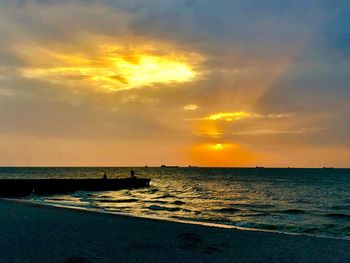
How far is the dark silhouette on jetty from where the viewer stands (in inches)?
2312

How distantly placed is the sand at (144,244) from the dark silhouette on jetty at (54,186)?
39117mm

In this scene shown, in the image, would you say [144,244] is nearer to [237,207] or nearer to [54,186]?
[237,207]

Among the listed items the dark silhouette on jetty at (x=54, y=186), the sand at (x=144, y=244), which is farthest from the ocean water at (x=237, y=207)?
the sand at (x=144, y=244)

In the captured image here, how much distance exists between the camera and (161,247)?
15.6 m

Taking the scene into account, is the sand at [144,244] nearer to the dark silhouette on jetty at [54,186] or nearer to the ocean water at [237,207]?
the ocean water at [237,207]

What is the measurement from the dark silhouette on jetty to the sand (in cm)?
3912

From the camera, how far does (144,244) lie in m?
16.1

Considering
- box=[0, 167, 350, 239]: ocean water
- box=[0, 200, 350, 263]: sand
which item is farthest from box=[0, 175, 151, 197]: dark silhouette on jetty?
box=[0, 200, 350, 263]: sand

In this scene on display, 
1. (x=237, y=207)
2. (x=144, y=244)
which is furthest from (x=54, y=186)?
(x=144, y=244)

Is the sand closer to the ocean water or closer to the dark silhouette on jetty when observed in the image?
the ocean water

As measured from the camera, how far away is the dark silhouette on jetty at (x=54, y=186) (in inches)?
2312

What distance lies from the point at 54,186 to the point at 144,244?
175 ft

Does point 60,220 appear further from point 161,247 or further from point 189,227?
point 161,247

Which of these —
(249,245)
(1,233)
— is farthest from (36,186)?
(249,245)
